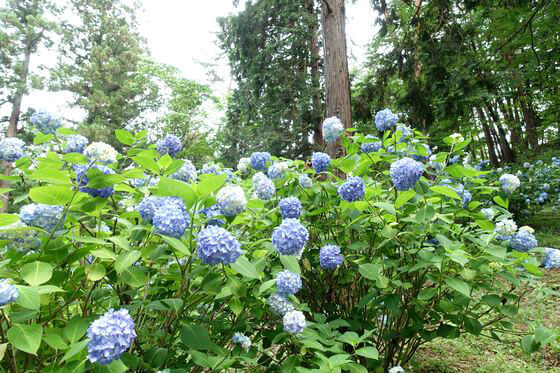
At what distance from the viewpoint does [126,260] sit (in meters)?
1.23

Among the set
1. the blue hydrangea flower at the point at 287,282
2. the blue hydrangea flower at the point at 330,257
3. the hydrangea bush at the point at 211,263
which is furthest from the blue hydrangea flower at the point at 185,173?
the blue hydrangea flower at the point at 330,257

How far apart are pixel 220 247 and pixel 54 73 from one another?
76.0 feet

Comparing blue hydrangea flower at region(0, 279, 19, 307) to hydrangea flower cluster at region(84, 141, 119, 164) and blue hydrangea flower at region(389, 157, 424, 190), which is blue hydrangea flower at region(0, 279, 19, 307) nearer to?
hydrangea flower cluster at region(84, 141, 119, 164)

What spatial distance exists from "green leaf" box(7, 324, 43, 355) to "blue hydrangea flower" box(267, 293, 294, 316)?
2.54 feet

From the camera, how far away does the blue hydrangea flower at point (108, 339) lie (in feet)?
3.22

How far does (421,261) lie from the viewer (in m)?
1.76

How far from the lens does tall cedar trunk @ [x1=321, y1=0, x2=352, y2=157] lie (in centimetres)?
537

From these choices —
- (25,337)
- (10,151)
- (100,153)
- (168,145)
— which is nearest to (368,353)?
(25,337)

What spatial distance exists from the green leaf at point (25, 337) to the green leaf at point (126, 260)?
0.96 feet

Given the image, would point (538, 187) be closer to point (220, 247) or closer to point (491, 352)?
point (491, 352)

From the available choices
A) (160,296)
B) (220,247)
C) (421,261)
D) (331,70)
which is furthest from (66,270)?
(331,70)

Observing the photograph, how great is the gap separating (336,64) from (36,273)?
16.3ft

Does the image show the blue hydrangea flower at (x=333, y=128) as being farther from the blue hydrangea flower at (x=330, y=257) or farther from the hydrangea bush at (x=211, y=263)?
the blue hydrangea flower at (x=330, y=257)

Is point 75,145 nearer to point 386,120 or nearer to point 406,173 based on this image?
point 406,173
